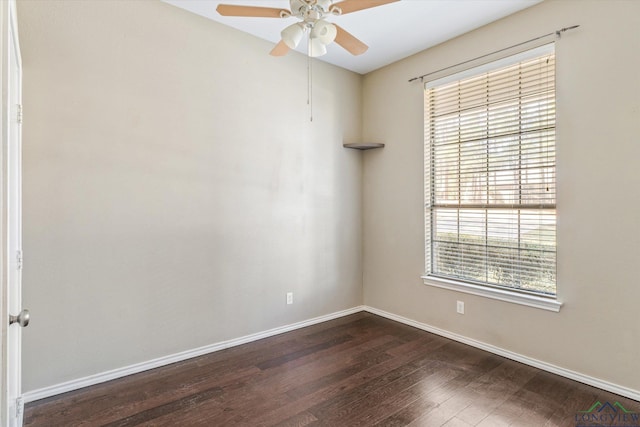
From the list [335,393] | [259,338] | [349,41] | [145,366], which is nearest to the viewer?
[349,41]

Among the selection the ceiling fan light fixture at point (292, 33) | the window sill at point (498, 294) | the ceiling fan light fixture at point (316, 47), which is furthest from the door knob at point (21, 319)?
the window sill at point (498, 294)

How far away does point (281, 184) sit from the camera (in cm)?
350

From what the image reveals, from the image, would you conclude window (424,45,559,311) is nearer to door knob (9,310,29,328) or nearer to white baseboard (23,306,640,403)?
white baseboard (23,306,640,403)

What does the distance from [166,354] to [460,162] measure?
10.3 feet

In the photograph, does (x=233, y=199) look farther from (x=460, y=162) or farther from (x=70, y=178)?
(x=460, y=162)

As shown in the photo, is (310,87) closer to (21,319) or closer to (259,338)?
(259,338)

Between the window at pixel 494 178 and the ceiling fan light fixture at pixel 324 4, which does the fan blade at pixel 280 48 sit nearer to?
the ceiling fan light fixture at pixel 324 4

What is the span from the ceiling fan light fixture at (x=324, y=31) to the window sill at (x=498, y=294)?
8.06 feet

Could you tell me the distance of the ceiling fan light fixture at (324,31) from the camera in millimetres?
2021

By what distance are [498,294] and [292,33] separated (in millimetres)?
2663

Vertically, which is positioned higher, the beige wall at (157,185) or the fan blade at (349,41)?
the fan blade at (349,41)

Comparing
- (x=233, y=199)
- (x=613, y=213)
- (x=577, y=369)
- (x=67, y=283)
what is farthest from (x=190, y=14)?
(x=577, y=369)

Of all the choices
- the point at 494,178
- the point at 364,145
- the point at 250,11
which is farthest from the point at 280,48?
the point at 494,178

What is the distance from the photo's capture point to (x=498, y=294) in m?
3.01
